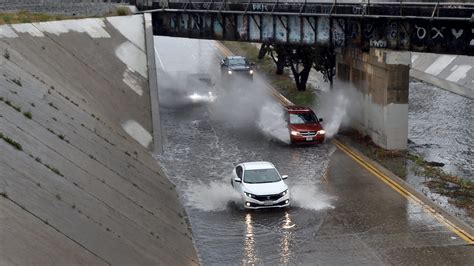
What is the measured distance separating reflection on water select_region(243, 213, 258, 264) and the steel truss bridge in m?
11.0

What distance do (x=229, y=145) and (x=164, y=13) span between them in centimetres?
1238

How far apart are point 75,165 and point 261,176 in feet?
29.4

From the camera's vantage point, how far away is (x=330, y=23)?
33094mm

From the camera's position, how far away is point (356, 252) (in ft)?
62.2

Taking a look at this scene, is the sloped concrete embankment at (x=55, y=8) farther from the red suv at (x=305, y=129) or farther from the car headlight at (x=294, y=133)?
the car headlight at (x=294, y=133)

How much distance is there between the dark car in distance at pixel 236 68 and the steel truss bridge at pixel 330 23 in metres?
8.74

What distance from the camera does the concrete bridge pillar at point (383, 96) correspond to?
3034cm

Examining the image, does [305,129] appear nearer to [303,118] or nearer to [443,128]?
[303,118]

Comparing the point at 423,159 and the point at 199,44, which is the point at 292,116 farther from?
the point at 199,44

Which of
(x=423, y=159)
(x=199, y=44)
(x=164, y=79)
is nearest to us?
(x=423, y=159)

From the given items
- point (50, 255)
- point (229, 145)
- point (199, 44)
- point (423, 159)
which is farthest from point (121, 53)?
point (199, 44)

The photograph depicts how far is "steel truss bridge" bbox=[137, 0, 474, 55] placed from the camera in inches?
1056

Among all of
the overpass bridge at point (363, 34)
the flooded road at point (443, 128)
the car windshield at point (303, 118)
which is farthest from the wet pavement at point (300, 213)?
the flooded road at point (443, 128)

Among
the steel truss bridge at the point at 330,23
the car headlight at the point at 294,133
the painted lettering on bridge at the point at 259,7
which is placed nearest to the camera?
the steel truss bridge at the point at 330,23
